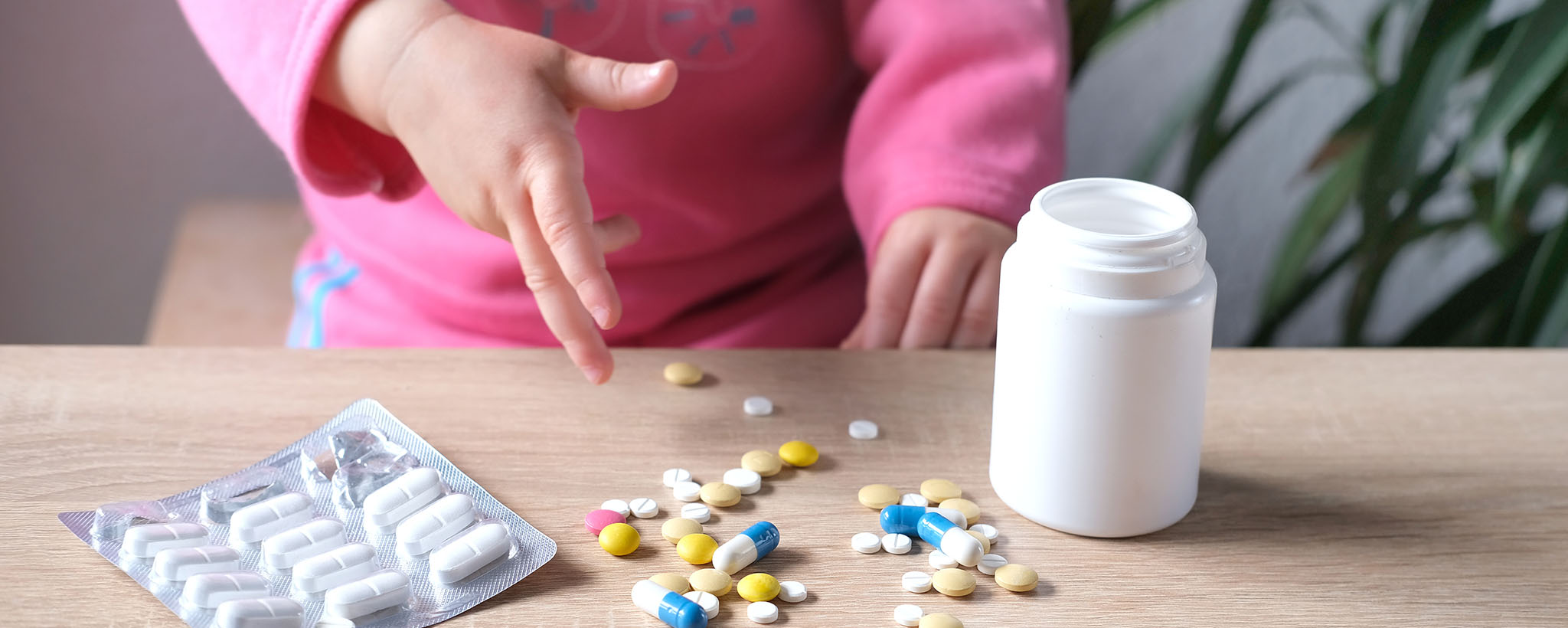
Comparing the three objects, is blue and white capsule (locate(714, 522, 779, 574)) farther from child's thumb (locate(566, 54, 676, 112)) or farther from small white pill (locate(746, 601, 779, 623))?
child's thumb (locate(566, 54, 676, 112))

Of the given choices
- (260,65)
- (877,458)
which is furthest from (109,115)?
(877,458)

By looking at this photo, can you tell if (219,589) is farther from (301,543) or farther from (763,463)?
(763,463)

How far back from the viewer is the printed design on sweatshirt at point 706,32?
0.78 metres

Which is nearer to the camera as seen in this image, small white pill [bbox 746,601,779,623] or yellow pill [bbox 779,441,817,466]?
small white pill [bbox 746,601,779,623]

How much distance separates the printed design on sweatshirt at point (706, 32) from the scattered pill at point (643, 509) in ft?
1.23

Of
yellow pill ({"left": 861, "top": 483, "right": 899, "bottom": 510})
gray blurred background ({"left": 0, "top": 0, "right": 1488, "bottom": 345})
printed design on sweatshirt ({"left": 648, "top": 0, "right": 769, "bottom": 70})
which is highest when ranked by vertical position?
printed design on sweatshirt ({"left": 648, "top": 0, "right": 769, "bottom": 70})

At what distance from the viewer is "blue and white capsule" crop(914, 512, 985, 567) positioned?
1.53 feet

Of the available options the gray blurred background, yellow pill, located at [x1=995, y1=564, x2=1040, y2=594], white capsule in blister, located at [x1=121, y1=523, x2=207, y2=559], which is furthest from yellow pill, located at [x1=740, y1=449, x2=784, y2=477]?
the gray blurred background

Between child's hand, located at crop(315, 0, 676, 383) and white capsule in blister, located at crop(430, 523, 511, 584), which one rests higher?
child's hand, located at crop(315, 0, 676, 383)

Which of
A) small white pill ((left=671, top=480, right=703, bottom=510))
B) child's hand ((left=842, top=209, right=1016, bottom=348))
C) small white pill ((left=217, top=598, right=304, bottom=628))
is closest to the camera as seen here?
small white pill ((left=217, top=598, right=304, bottom=628))

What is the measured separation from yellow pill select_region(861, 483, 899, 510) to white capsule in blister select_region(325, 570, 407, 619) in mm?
189

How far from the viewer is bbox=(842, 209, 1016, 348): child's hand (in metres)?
0.69

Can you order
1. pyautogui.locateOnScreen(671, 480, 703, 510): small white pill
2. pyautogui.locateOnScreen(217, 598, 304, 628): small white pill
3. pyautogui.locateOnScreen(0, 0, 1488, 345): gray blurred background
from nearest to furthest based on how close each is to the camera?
1. pyautogui.locateOnScreen(217, 598, 304, 628): small white pill
2. pyautogui.locateOnScreen(671, 480, 703, 510): small white pill
3. pyautogui.locateOnScreen(0, 0, 1488, 345): gray blurred background

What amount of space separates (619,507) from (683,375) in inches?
4.7
